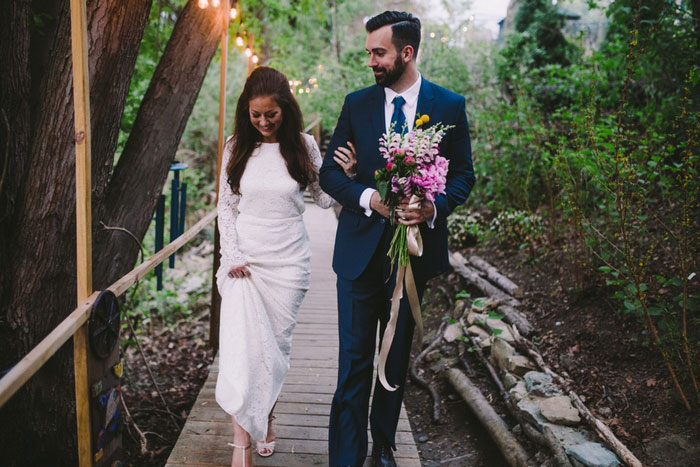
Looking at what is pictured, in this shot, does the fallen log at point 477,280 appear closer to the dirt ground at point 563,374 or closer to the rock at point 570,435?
the dirt ground at point 563,374

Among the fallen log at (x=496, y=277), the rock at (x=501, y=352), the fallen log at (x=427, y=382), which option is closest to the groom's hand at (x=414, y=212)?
the rock at (x=501, y=352)

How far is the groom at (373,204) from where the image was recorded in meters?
2.42

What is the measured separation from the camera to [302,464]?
286 centimetres

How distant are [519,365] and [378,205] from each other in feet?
6.45

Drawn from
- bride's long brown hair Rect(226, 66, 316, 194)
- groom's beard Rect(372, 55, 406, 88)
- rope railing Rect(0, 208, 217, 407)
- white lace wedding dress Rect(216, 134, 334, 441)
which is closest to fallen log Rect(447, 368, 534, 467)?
white lace wedding dress Rect(216, 134, 334, 441)

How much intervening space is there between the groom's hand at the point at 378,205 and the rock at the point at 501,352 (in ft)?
6.68

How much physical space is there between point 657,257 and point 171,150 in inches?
141

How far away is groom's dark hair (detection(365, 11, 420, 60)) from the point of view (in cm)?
237

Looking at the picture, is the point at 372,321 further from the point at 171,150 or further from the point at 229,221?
the point at 171,150

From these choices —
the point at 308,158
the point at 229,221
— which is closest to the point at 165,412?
the point at 229,221

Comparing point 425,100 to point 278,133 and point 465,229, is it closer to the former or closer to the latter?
point 278,133

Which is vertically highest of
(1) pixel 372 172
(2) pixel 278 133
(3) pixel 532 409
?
(2) pixel 278 133

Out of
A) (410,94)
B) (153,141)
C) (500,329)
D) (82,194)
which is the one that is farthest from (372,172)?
(500,329)

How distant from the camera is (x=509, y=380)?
3684mm
